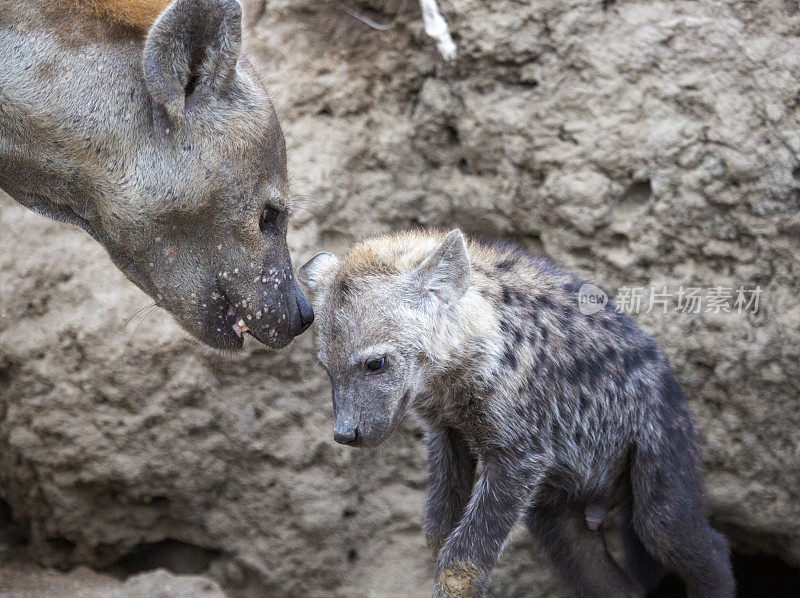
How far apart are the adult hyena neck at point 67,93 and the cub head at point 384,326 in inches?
36.3

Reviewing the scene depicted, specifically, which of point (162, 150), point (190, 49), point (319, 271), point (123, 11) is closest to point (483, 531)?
point (319, 271)

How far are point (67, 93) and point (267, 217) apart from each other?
0.81 metres

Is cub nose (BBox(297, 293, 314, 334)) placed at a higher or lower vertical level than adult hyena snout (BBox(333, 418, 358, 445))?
higher

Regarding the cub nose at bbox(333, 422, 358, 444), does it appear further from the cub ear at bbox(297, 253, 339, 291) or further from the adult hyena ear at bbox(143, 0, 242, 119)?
the adult hyena ear at bbox(143, 0, 242, 119)

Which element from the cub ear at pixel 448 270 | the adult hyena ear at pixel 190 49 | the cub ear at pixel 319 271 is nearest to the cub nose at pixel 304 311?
the cub ear at pixel 319 271

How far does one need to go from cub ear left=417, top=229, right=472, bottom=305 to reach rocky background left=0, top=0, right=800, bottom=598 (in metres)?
1.36

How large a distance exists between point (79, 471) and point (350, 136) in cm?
225

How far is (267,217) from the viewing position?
3.56 m

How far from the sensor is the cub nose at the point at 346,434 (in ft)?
11.1

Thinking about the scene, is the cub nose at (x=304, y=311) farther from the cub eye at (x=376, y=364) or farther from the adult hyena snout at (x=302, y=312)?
the cub eye at (x=376, y=364)

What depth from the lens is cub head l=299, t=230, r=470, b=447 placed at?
349 centimetres

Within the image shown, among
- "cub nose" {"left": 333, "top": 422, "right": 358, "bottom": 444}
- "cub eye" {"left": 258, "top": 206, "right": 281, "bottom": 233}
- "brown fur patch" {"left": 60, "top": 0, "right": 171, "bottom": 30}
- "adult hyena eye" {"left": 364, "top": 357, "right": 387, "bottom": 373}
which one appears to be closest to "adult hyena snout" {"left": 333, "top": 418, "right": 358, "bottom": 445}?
"cub nose" {"left": 333, "top": 422, "right": 358, "bottom": 444}

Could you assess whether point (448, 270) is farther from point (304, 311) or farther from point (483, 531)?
point (483, 531)

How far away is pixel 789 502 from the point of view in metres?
4.74
